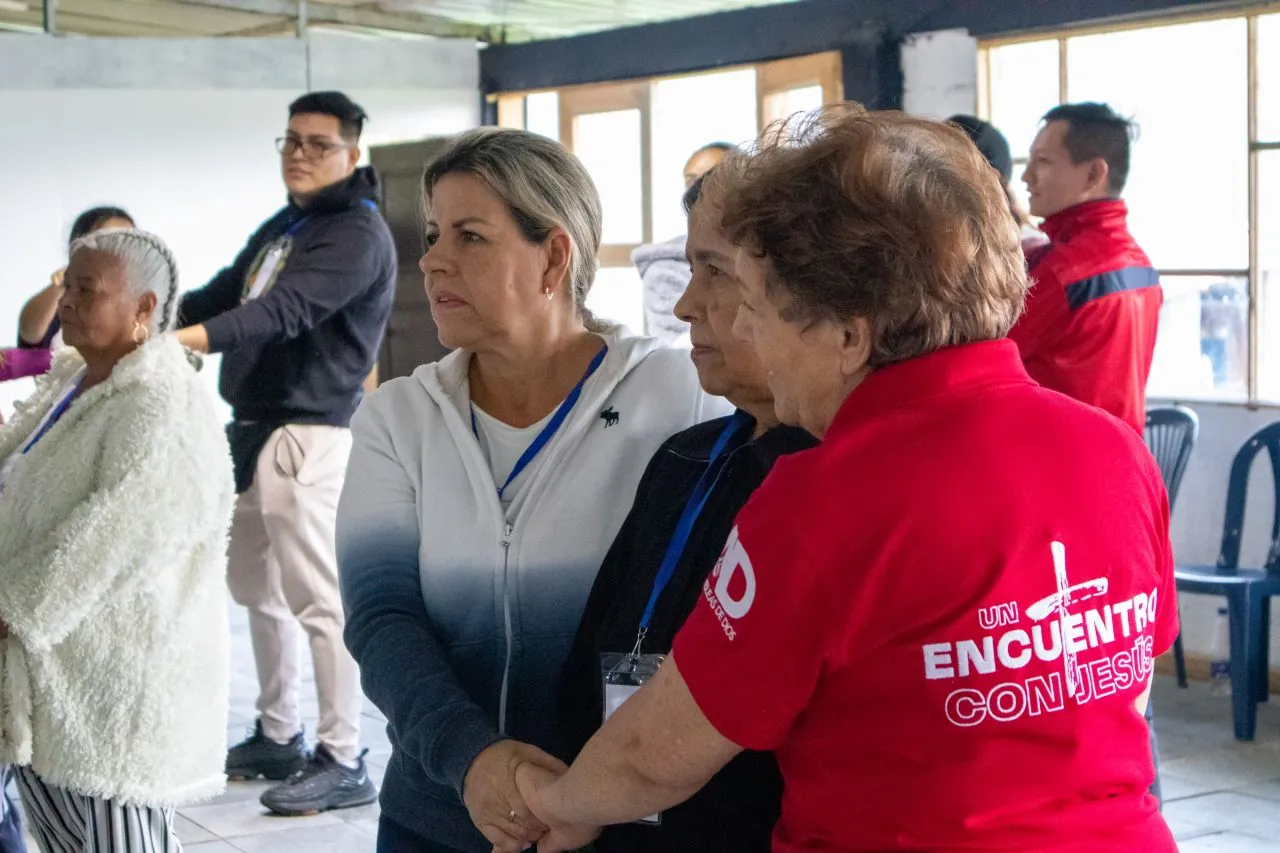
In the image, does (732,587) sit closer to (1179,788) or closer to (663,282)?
(663,282)

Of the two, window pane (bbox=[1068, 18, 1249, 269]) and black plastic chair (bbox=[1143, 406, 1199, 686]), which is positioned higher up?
window pane (bbox=[1068, 18, 1249, 269])

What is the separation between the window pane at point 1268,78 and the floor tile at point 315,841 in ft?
13.8

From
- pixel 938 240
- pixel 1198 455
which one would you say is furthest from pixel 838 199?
pixel 1198 455

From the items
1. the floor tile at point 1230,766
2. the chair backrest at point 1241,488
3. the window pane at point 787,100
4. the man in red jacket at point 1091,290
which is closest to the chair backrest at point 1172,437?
the chair backrest at point 1241,488

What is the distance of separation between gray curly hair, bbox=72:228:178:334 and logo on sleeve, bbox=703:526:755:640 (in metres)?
1.96

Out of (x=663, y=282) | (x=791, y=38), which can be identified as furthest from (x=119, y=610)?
(x=791, y=38)

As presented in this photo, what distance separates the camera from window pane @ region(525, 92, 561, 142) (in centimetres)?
874

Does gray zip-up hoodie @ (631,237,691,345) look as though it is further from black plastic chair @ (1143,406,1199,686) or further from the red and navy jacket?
black plastic chair @ (1143,406,1199,686)

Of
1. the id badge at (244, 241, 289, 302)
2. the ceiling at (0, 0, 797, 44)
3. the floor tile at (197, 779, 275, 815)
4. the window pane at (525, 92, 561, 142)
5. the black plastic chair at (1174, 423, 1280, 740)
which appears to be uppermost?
the ceiling at (0, 0, 797, 44)

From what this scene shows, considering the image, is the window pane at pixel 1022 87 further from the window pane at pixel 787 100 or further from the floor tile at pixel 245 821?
the floor tile at pixel 245 821

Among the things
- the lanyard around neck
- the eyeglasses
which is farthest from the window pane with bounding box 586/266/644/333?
the lanyard around neck

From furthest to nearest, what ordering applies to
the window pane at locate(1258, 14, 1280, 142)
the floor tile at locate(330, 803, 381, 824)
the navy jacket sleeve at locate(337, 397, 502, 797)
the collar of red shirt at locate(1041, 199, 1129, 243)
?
the window pane at locate(1258, 14, 1280, 142), the floor tile at locate(330, 803, 381, 824), the collar of red shirt at locate(1041, 199, 1129, 243), the navy jacket sleeve at locate(337, 397, 502, 797)

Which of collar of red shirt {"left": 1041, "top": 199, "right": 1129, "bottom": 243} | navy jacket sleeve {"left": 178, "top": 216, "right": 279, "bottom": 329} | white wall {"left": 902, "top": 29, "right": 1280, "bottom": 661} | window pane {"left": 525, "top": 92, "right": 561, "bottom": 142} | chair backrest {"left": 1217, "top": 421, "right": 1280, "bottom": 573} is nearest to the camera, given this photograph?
collar of red shirt {"left": 1041, "top": 199, "right": 1129, "bottom": 243}

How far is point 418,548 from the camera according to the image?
1885 mm
